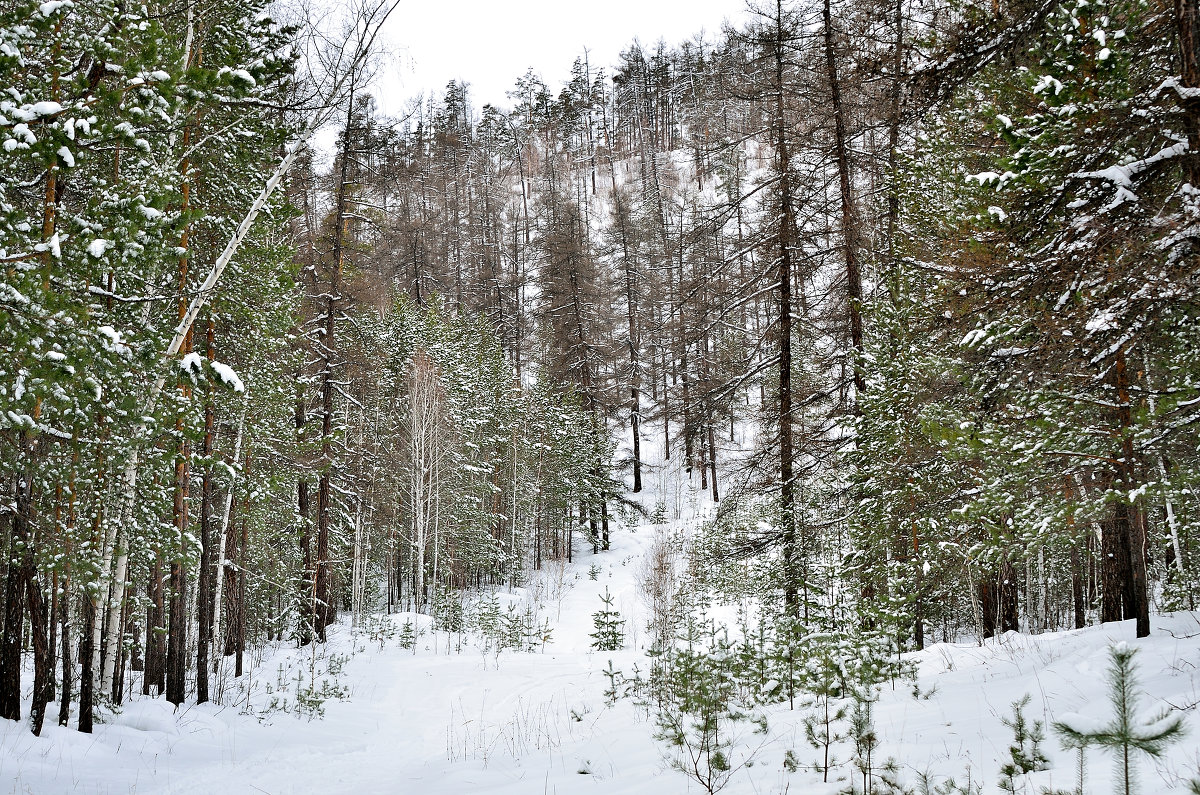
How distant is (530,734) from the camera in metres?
8.40

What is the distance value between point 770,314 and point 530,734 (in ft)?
29.7

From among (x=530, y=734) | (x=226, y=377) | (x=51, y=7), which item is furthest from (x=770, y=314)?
(x=51, y=7)

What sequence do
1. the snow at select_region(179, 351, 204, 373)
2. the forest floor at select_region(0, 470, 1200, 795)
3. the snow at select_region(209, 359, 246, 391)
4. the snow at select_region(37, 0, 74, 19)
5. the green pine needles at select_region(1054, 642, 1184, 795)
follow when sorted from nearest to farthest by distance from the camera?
the green pine needles at select_region(1054, 642, 1184, 795)
the forest floor at select_region(0, 470, 1200, 795)
the snow at select_region(37, 0, 74, 19)
the snow at select_region(179, 351, 204, 373)
the snow at select_region(209, 359, 246, 391)

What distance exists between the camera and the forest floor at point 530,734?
4.61 m

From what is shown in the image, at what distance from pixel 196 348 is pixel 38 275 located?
5.48 metres

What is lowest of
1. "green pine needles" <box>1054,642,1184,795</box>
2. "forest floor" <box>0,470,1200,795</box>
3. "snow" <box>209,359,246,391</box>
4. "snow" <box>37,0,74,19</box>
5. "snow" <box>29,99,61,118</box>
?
"forest floor" <box>0,470,1200,795</box>

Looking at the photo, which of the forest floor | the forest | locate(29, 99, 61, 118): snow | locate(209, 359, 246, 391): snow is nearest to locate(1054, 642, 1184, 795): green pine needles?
the forest floor

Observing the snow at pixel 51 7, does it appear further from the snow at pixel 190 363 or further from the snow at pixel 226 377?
the snow at pixel 226 377

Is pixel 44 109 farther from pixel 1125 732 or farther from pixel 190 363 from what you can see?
pixel 1125 732

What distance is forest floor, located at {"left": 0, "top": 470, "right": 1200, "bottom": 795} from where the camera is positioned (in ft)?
15.1

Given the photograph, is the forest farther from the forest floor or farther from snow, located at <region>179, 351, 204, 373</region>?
the forest floor

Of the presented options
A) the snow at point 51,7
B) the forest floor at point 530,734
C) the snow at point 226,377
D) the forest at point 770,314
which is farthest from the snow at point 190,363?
the forest floor at point 530,734

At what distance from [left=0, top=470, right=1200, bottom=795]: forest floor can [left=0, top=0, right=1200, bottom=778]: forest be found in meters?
0.66

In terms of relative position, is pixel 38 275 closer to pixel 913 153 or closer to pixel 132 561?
pixel 132 561
